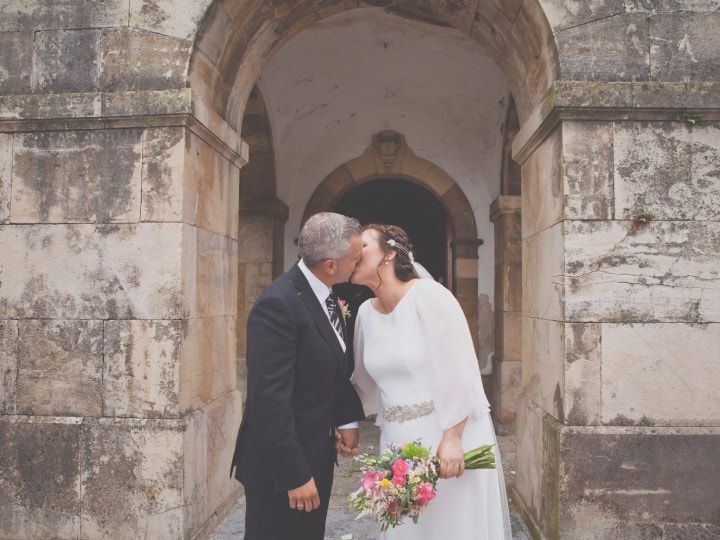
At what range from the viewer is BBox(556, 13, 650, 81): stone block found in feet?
11.1

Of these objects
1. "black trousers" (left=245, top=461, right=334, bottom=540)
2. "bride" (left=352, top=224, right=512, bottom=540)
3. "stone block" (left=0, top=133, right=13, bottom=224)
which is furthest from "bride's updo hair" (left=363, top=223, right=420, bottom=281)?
"stone block" (left=0, top=133, right=13, bottom=224)

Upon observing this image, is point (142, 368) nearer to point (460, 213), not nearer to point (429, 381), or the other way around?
point (429, 381)

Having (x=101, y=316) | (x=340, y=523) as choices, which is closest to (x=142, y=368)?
(x=101, y=316)

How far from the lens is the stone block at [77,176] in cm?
348

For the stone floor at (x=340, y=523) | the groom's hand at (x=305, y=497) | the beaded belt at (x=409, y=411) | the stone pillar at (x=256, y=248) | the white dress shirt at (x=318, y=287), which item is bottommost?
the stone floor at (x=340, y=523)

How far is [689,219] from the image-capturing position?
3.32m

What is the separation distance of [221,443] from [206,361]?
61cm

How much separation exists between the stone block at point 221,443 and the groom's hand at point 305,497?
1.60 m

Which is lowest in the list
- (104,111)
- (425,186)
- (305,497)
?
(305,497)

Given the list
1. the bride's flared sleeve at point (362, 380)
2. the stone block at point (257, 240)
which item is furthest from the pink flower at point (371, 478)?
the stone block at point (257, 240)

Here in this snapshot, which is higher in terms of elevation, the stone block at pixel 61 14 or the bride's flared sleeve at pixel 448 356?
the stone block at pixel 61 14

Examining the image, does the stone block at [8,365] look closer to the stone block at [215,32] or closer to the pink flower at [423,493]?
the stone block at [215,32]

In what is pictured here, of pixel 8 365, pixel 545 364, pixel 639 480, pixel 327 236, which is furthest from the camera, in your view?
pixel 545 364

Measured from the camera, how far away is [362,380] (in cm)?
280
